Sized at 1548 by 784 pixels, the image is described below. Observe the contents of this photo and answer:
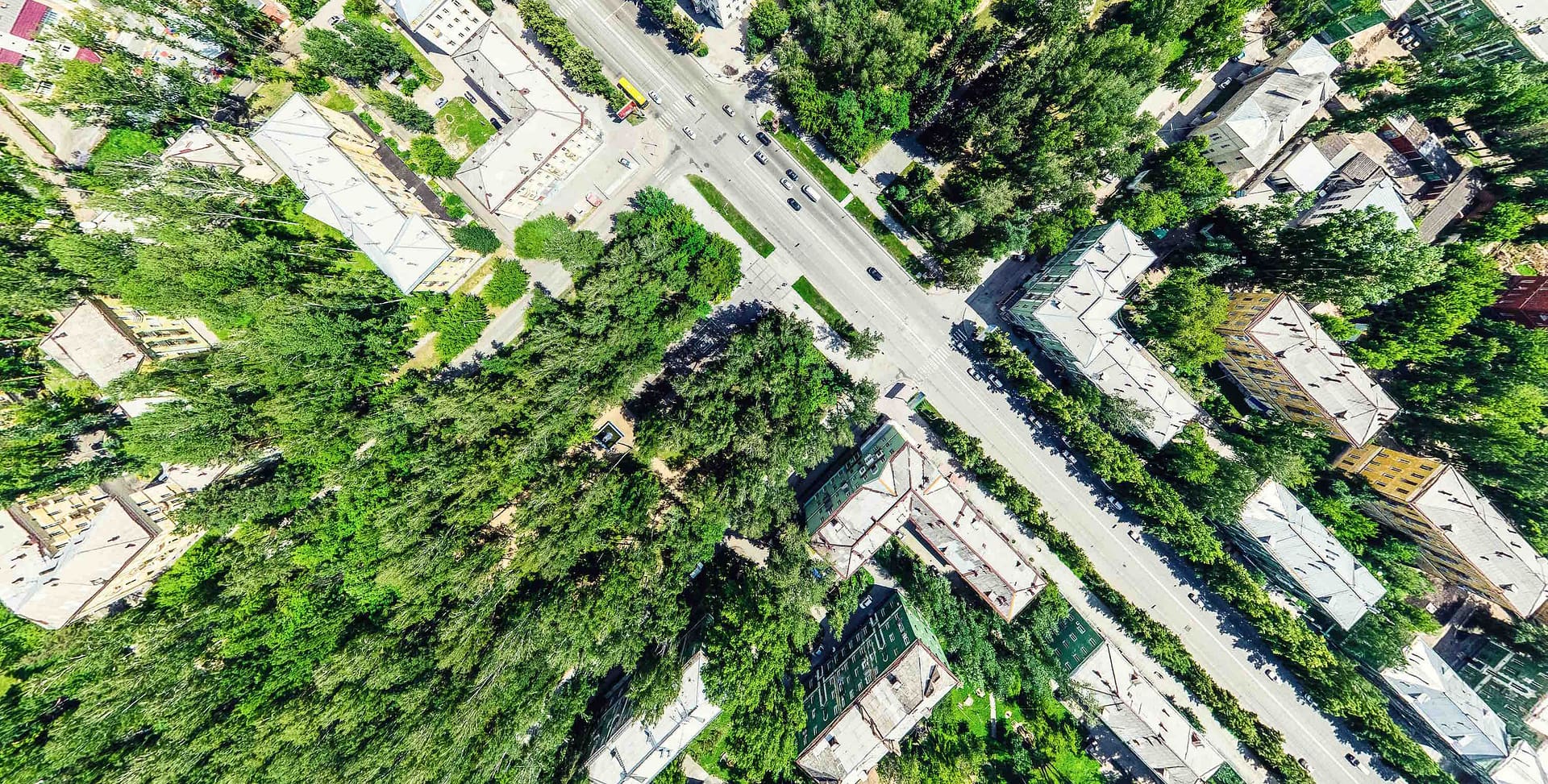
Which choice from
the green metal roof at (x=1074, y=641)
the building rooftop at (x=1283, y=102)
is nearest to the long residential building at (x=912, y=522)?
the green metal roof at (x=1074, y=641)

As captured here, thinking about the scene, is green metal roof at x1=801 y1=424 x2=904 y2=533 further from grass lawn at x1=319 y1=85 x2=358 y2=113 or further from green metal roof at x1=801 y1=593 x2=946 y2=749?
grass lawn at x1=319 y1=85 x2=358 y2=113

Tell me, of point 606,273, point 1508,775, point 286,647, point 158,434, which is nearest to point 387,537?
point 286,647

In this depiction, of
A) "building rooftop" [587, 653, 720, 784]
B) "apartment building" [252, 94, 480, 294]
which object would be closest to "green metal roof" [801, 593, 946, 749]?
"building rooftop" [587, 653, 720, 784]

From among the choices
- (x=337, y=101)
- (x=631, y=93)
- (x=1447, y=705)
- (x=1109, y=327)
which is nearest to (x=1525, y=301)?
(x=1447, y=705)

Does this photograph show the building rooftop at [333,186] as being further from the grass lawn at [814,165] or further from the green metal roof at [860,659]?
the green metal roof at [860,659]

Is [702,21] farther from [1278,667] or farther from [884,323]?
[1278,667]

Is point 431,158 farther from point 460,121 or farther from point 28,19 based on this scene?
point 28,19
